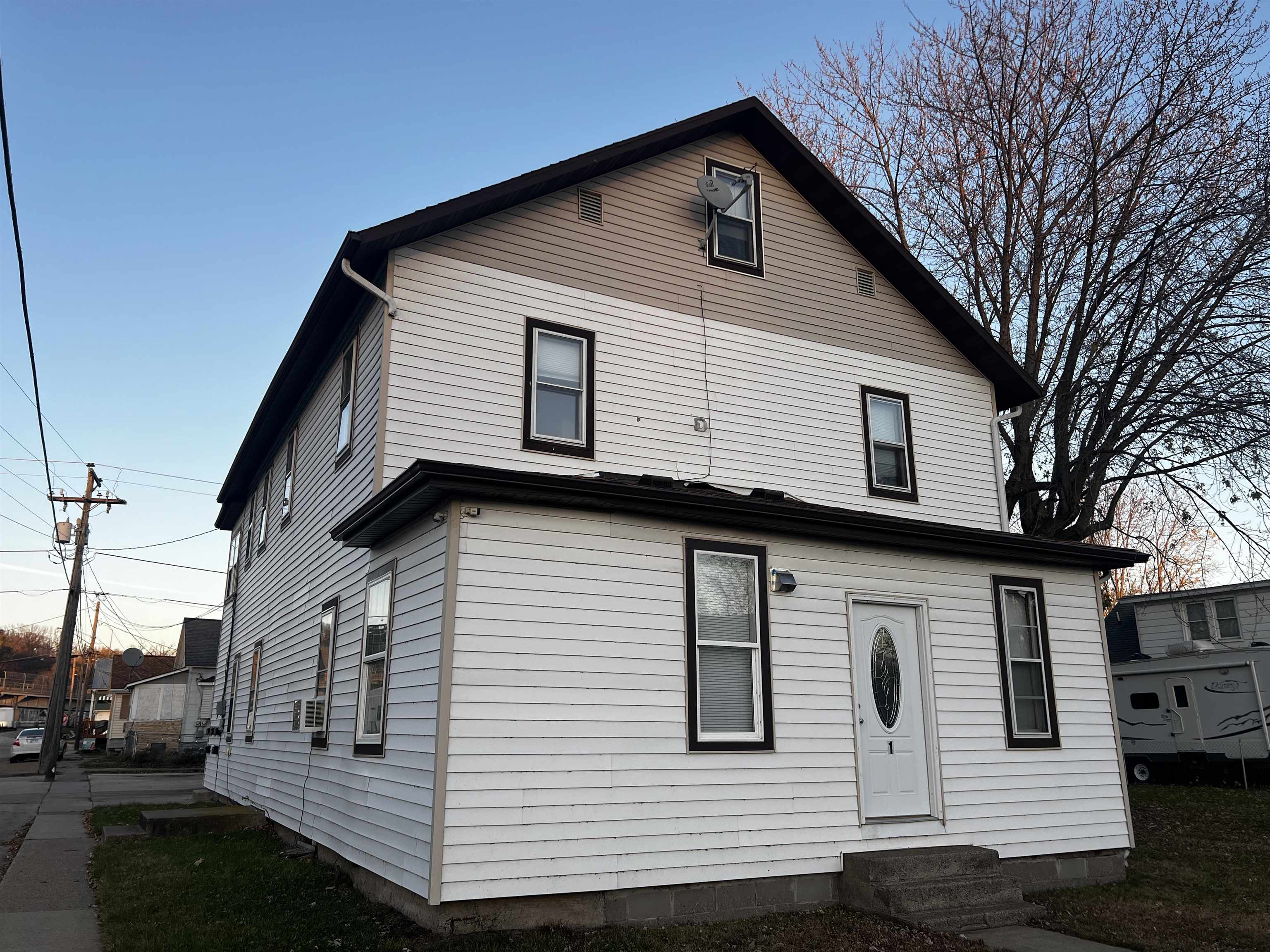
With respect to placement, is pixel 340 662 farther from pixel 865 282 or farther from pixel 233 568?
pixel 233 568

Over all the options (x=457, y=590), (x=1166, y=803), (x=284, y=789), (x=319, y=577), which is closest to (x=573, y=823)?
(x=457, y=590)

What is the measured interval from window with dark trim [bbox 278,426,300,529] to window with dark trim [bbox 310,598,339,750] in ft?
10.9

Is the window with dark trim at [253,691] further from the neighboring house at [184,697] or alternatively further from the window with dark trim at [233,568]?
the neighboring house at [184,697]

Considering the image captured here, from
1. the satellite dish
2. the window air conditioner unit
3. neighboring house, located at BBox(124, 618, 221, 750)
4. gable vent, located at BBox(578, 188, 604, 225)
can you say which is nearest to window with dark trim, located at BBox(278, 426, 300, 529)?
the window air conditioner unit

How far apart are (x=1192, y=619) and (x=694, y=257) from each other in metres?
18.9

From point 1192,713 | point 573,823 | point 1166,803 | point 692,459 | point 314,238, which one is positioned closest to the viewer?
point 573,823

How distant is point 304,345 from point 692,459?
538 centimetres

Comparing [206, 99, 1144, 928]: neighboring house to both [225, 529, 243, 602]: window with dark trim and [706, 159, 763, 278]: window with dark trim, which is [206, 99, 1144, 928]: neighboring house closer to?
[706, 159, 763, 278]: window with dark trim

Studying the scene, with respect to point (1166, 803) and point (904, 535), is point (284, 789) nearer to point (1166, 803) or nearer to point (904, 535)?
point (904, 535)

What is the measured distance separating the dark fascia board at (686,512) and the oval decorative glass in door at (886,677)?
97cm

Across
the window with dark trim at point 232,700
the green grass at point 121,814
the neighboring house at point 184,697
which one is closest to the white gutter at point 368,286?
the green grass at point 121,814

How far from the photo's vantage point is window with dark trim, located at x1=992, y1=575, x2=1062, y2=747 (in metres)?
10.0

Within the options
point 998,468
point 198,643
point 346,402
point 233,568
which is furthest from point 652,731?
point 198,643

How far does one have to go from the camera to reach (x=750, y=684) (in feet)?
28.1
